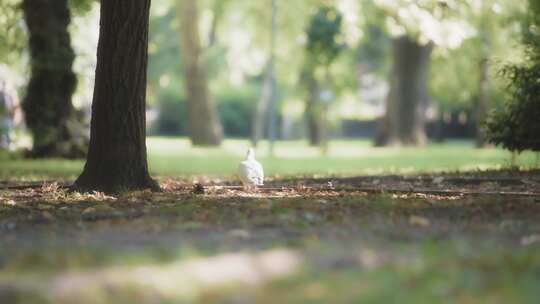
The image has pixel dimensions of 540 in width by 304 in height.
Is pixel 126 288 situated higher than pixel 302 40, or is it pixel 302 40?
pixel 302 40

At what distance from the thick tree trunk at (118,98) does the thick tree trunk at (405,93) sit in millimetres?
25779

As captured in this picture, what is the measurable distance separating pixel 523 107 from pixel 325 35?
16835mm

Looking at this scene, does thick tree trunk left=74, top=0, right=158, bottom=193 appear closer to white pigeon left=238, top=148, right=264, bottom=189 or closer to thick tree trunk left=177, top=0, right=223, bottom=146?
white pigeon left=238, top=148, right=264, bottom=189

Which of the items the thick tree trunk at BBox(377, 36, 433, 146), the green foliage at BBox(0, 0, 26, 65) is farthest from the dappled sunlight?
the thick tree trunk at BBox(377, 36, 433, 146)

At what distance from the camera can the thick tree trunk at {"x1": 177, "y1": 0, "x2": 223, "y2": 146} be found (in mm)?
33344

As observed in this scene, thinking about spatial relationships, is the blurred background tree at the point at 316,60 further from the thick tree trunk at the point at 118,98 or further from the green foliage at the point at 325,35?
the thick tree trunk at the point at 118,98

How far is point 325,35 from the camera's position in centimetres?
3095

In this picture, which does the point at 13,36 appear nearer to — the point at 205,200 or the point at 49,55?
the point at 49,55

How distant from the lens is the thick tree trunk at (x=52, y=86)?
71.5 ft

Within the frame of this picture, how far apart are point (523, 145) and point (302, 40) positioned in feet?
83.4

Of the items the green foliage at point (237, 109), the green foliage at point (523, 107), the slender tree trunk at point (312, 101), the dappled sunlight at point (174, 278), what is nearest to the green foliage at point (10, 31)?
the green foliage at point (523, 107)

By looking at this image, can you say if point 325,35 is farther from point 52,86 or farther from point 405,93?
point 52,86

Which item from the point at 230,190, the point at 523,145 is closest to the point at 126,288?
the point at 230,190

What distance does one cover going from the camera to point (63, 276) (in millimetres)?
5438
